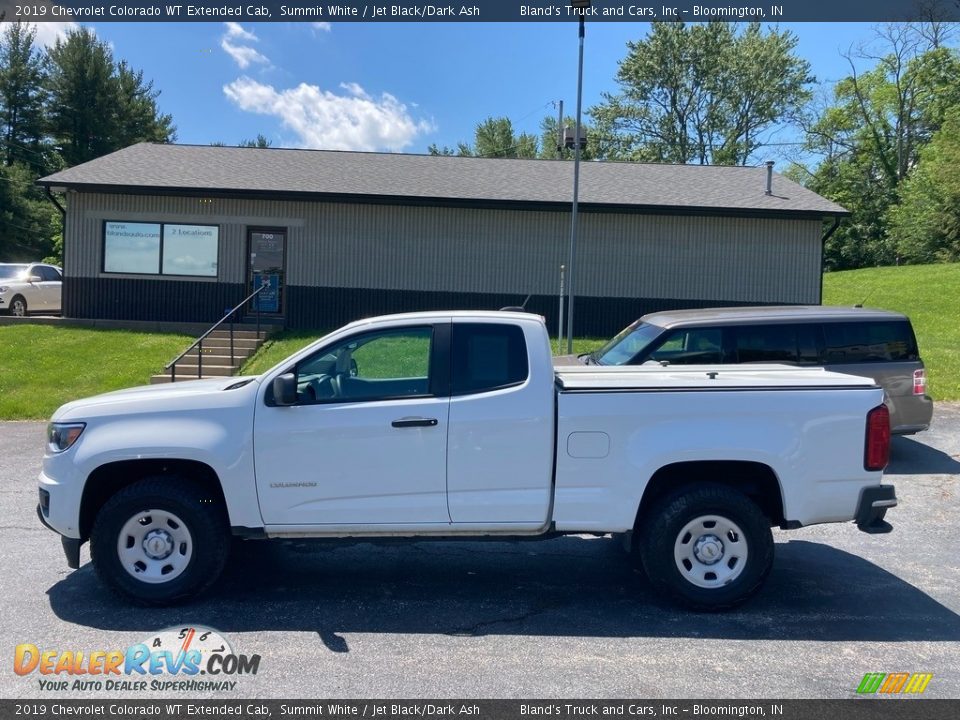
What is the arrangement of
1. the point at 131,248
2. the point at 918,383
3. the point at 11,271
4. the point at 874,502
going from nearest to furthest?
the point at 874,502, the point at 918,383, the point at 131,248, the point at 11,271

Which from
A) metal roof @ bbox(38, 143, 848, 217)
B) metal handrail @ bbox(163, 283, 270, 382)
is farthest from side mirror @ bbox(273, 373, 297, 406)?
metal roof @ bbox(38, 143, 848, 217)

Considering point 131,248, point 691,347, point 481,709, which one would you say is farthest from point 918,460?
point 131,248

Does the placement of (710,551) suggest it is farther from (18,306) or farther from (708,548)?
(18,306)

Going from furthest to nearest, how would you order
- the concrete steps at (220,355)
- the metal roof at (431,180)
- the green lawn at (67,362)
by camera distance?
the metal roof at (431,180), the concrete steps at (220,355), the green lawn at (67,362)

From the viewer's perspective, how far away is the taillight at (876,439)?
18.1 ft

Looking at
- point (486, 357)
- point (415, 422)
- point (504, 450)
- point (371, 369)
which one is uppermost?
point (486, 357)

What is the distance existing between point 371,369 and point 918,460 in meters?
7.81

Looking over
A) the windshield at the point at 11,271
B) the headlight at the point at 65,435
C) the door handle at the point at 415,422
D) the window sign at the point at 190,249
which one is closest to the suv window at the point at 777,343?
the door handle at the point at 415,422

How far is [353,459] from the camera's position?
5.47 meters

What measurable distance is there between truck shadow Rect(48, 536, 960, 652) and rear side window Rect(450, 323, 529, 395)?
148 centimetres

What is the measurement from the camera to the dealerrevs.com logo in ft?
14.8

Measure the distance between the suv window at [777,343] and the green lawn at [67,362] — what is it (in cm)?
1048

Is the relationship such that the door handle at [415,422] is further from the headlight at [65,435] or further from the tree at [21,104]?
the tree at [21,104]

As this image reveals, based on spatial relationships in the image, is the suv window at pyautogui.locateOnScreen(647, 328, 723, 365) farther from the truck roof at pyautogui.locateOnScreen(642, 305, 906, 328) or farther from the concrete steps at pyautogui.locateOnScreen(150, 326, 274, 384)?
the concrete steps at pyautogui.locateOnScreen(150, 326, 274, 384)
